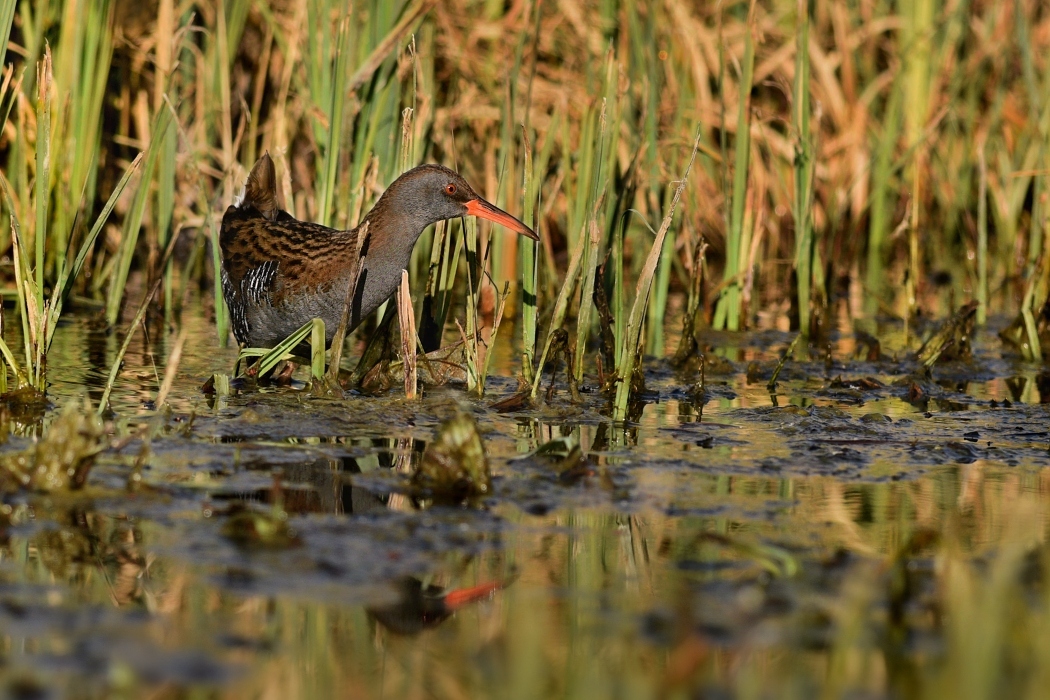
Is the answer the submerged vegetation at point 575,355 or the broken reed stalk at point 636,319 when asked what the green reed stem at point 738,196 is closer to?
the submerged vegetation at point 575,355

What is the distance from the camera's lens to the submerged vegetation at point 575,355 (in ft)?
8.95

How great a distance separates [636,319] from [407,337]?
0.77 m

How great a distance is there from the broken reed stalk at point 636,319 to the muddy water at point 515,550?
0.10m

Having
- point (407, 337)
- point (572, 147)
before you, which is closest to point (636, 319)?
point (407, 337)

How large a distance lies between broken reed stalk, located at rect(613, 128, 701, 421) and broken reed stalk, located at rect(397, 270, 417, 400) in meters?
0.68

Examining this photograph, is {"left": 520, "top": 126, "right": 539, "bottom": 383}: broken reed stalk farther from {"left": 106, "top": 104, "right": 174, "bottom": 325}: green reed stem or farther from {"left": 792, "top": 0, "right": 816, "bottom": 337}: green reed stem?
{"left": 792, "top": 0, "right": 816, "bottom": 337}: green reed stem

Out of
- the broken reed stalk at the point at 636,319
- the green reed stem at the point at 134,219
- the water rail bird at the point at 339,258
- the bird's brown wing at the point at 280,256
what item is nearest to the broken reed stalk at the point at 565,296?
the broken reed stalk at the point at 636,319

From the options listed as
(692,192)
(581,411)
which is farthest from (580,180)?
(581,411)

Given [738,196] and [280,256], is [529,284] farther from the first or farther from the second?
[738,196]

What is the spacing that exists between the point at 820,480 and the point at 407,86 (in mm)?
3126

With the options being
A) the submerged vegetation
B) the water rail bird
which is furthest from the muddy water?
the water rail bird

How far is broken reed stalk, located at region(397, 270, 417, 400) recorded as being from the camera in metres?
4.66

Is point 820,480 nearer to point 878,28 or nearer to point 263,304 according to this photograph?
point 263,304

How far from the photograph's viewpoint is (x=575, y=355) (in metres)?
5.05
